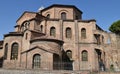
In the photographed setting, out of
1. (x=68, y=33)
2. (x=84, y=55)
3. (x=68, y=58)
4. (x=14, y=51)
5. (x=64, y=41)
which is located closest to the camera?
(x=14, y=51)

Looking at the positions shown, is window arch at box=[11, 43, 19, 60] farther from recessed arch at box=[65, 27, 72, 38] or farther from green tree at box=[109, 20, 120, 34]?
green tree at box=[109, 20, 120, 34]

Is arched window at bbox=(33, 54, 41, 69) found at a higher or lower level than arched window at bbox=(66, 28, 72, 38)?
lower

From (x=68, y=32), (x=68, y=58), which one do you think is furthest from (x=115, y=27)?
(x=68, y=58)

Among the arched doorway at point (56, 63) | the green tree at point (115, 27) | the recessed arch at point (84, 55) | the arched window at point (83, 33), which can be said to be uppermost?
the green tree at point (115, 27)

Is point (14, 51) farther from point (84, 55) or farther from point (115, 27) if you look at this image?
point (115, 27)

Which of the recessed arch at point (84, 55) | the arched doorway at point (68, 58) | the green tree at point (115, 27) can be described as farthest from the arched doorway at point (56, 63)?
the green tree at point (115, 27)

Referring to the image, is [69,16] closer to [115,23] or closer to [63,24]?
[63,24]

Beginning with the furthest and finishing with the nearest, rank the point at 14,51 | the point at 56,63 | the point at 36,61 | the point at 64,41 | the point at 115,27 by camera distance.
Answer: the point at 115,27
the point at 64,41
the point at 14,51
the point at 36,61
the point at 56,63

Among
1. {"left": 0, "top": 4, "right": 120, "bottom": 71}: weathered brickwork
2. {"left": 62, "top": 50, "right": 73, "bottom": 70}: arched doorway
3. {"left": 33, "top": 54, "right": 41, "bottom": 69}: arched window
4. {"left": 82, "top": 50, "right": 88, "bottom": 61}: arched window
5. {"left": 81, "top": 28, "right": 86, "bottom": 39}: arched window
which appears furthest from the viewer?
{"left": 81, "top": 28, "right": 86, "bottom": 39}: arched window

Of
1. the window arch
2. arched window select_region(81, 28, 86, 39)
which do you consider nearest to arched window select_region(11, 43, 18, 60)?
the window arch

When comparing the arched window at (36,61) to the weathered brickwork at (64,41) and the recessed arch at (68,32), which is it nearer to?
the weathered brickwork at (64,41)

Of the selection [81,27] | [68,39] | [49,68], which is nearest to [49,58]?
[49,68]

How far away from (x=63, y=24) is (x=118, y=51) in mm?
11837

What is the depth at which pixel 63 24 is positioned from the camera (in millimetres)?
37844
